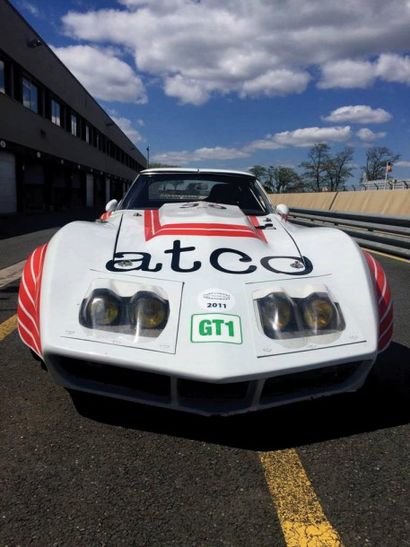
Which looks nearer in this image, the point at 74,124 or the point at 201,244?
the point at 201,244

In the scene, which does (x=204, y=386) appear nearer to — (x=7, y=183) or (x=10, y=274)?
(x=10, y=274)

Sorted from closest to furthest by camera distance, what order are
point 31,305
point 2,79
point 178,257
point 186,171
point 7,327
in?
point 31,305, point 178,257, point 7,327, point 186,171, point 2,79

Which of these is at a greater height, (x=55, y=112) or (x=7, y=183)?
(x=55, y=112)

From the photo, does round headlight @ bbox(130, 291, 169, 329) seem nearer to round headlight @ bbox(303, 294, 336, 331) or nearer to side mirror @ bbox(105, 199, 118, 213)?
round headlight @ bbox(303, 294, 336, 331)

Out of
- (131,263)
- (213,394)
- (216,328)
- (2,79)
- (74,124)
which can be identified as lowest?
(213,394)

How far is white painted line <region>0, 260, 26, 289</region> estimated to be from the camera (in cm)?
566

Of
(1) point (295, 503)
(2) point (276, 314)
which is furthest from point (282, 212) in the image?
(1) point (295, 503)

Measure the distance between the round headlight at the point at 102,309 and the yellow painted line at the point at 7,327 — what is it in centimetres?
164

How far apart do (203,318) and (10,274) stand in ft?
15.2

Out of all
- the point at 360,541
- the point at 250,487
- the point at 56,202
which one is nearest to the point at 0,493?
the point at 250,487

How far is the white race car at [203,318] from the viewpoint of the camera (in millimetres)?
2055

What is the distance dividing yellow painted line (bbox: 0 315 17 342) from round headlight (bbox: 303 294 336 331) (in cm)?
238

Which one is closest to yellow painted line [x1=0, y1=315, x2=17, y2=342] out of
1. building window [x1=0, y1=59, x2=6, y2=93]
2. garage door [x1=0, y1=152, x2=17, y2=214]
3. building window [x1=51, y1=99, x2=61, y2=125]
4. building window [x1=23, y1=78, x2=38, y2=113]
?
garage door [x1=0, y1=152, x2=17, y2=214]

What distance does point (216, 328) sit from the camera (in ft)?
7.02
